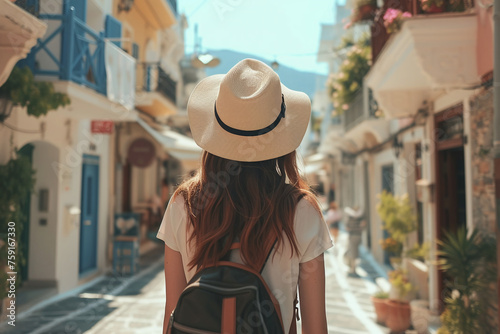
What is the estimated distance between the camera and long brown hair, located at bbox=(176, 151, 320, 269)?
1.51m

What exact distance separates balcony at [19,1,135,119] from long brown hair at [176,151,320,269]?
16.9 feet

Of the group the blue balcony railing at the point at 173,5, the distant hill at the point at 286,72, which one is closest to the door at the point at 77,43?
the distant hill at the point at 286,72

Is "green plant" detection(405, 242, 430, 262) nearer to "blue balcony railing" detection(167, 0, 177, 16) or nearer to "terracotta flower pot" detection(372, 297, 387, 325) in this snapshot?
"terracotta flower pot" detection(372, 297, 387, 325)

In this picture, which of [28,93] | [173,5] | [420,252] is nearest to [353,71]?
[420,252]

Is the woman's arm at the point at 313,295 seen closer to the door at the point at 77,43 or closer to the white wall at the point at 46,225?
the door at the point at 77,43

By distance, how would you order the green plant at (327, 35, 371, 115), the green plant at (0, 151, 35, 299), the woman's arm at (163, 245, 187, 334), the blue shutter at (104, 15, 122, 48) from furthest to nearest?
the green plant at (327, 35, 371, 115)
the blue shutter at (104, 15, 122, 48)
the green plant at (0, 151, 35, 299)
the woman's arm at (163, 245, 187, 334)

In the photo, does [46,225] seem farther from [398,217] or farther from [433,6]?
[433,6]

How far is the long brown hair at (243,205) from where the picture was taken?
4.95 feet

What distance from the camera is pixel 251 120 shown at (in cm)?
162

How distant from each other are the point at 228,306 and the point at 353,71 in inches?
493

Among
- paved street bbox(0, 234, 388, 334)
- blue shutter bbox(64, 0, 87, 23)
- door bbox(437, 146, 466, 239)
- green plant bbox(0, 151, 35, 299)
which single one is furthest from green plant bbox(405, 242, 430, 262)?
blue shutter bbox(64, 0, 87, 23)

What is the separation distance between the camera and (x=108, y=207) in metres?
11.3

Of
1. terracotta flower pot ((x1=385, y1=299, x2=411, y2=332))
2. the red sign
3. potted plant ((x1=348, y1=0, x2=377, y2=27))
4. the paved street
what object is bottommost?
the paved street

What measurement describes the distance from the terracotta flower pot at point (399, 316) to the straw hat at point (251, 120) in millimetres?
5458
